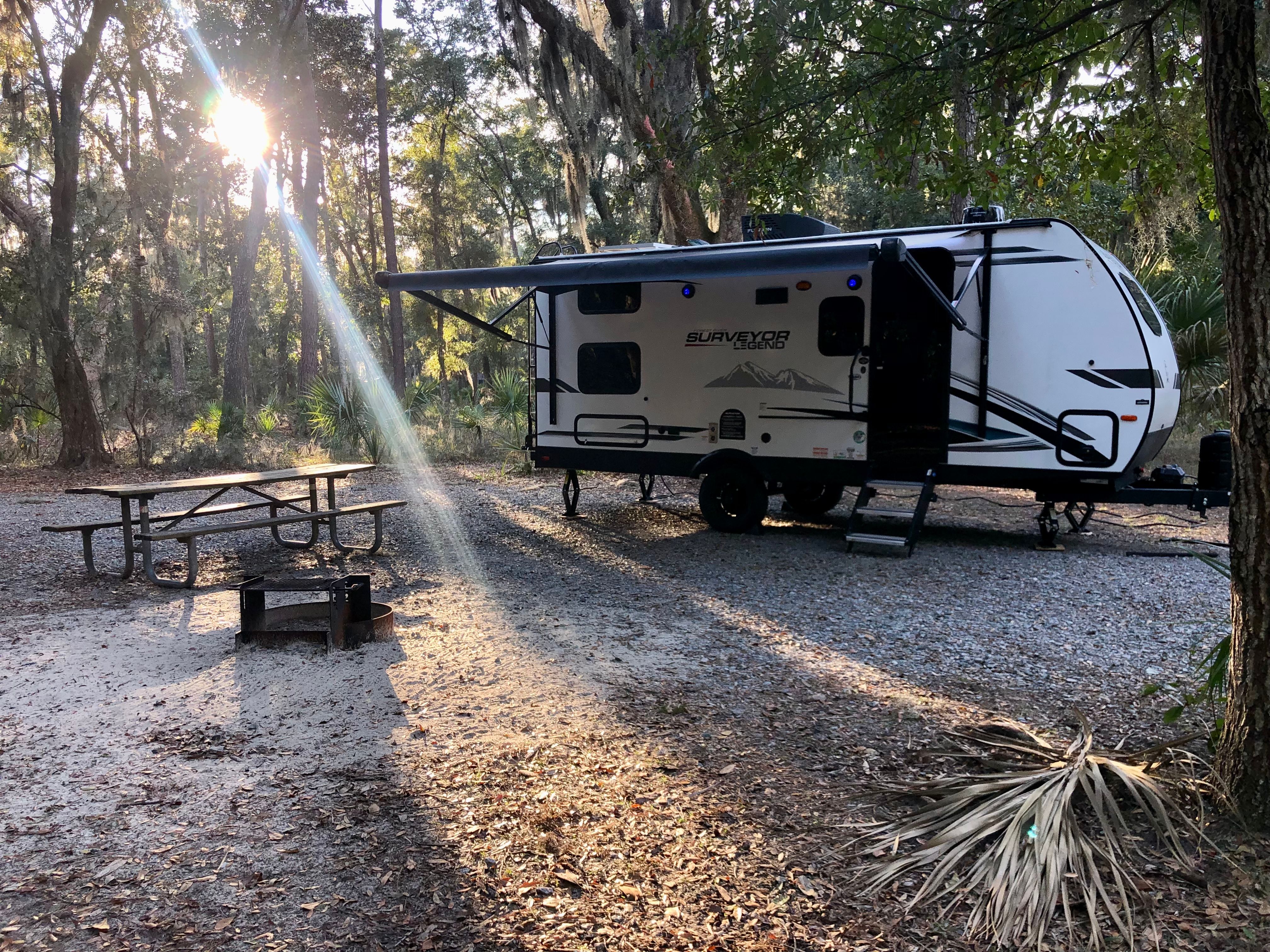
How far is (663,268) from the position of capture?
7336 millimetres

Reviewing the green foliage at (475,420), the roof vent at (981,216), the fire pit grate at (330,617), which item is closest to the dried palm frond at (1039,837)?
the fire pit grate at (330,617)

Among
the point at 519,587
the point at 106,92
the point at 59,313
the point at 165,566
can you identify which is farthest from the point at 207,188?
the point at 519,587

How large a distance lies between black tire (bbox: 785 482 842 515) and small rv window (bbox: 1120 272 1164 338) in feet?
11.1

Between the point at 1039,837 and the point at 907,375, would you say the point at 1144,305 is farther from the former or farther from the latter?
the point at 1039,837

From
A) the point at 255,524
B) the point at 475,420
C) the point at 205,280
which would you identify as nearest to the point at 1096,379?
the point at 255,524

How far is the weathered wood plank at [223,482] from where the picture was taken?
651cm

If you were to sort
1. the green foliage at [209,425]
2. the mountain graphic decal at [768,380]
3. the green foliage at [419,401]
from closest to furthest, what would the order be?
1. the mountain graphic decal at [768,380]
2. the green foliage at [209,425]
3. the green foliage at [419,401]

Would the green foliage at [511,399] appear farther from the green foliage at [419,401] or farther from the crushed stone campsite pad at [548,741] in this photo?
the crushed stone campsite pad at [548,741]

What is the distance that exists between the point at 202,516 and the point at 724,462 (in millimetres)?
4699

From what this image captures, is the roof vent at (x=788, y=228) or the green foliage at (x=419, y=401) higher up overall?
the roof vent at (x=788, y=228)

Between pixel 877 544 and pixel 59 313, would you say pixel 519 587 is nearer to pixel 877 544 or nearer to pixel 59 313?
pixel 877 544

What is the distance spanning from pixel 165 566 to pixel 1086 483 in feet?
25.0

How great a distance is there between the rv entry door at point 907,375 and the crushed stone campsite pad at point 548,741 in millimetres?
1086

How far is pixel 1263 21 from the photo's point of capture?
3.85m
